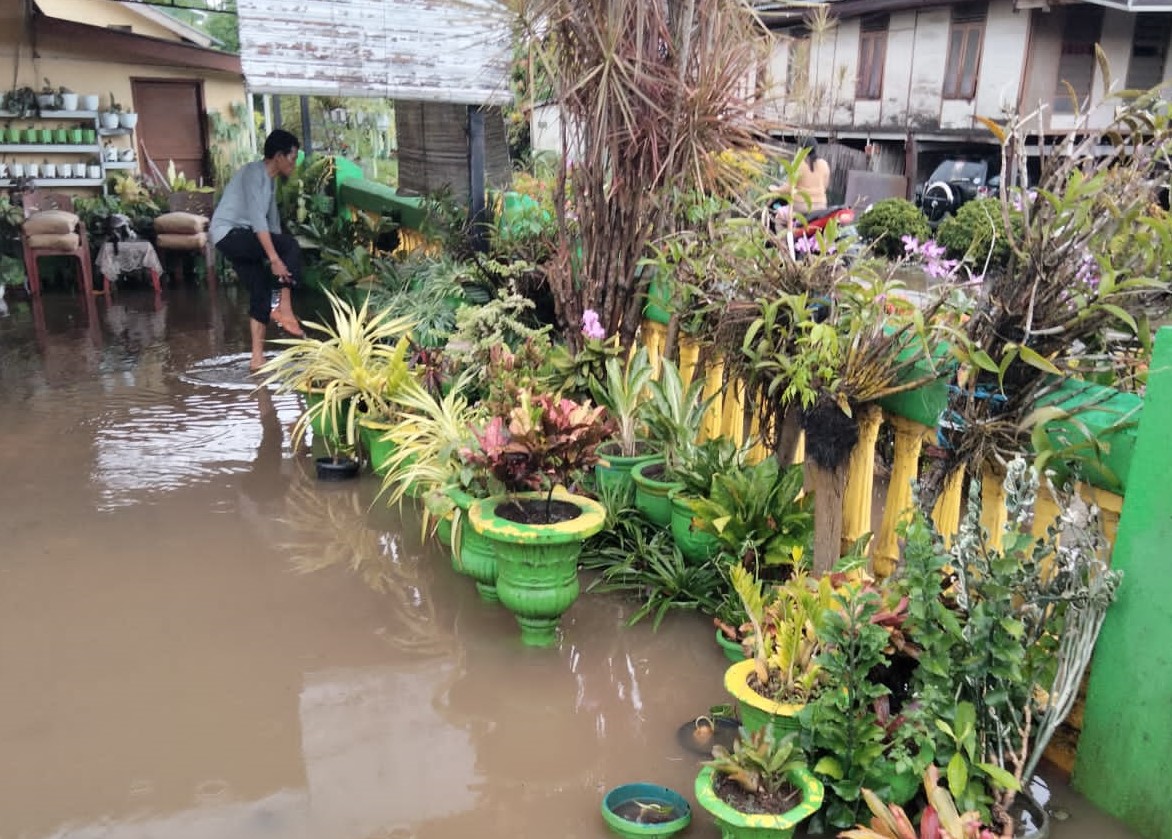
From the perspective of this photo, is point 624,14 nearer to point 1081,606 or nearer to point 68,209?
point 1081,606

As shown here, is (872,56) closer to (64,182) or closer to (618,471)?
(64,182)

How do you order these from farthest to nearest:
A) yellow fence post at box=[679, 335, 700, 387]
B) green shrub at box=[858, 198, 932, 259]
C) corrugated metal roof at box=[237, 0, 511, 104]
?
green shrub at box=[858, 198, 932, 259], corrugated metal roof at box=[237, 0, 511, 104], yellow fence post at box=[679, 335, 700, 387]

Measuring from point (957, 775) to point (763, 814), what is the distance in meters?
0.48

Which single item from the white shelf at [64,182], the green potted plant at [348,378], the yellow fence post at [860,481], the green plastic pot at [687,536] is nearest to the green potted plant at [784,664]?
the yellow fence post at [860,481]

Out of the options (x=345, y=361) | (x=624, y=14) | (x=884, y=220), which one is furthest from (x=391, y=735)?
(x=884, y=220)

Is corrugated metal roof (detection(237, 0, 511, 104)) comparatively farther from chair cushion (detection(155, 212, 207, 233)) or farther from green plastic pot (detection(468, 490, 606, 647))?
chair cushion (detection(155, 212, 207, 233))

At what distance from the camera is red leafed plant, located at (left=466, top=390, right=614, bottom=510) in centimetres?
343

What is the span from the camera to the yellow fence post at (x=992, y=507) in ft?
9.66

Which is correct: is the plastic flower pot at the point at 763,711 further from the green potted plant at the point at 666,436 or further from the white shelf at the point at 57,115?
the white shelf at the point at 57,115

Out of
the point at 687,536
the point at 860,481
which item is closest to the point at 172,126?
the point at 687,536

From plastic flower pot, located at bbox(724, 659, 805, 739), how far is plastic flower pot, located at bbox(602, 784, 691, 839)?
29cm

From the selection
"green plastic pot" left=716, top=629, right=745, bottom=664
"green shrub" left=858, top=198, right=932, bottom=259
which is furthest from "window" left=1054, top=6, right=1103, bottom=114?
"green plastic pot" left=716, top=629, right=745, bottom=664

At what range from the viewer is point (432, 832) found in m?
2.62

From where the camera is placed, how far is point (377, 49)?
5938 millimetres
